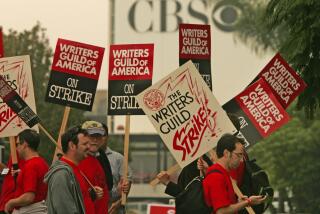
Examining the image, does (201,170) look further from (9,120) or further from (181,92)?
(9,120)

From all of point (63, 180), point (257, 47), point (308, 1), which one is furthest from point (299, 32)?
point (257, 47)

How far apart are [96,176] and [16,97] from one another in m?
2.28

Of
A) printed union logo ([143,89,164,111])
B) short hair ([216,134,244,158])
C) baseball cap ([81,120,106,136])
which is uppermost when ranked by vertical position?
printed union logo ([143,89,164,111])

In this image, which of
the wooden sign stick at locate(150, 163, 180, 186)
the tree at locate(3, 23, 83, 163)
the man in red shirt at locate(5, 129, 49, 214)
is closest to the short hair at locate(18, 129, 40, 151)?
the man in red shirt at locate(5, 129, 49, 214)

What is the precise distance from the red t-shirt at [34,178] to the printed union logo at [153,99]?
1180 mm

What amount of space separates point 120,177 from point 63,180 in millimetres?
3950

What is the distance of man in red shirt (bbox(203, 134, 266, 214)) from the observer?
40.5ft

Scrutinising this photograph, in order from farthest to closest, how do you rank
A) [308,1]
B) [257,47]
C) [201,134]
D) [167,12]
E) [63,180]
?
[167,12] < [257,47] < [308,1] < [201,134] < [63,180]

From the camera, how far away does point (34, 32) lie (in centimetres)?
7006

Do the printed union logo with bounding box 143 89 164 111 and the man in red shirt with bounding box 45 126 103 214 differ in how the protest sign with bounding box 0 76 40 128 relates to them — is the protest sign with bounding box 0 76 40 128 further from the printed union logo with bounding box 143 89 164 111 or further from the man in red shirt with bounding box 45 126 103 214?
the man in red shirt with bounding box 45 126 103 214

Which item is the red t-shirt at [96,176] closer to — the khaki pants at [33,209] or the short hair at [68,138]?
the khaki pants at [33,209]

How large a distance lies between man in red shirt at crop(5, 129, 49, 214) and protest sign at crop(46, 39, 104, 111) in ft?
7.60

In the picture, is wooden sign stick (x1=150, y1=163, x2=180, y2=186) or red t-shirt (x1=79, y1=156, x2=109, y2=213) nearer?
red t-shirt (x1=79, y1=156, x2=109, y2=213)

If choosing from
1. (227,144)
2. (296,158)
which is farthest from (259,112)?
(296,158)
